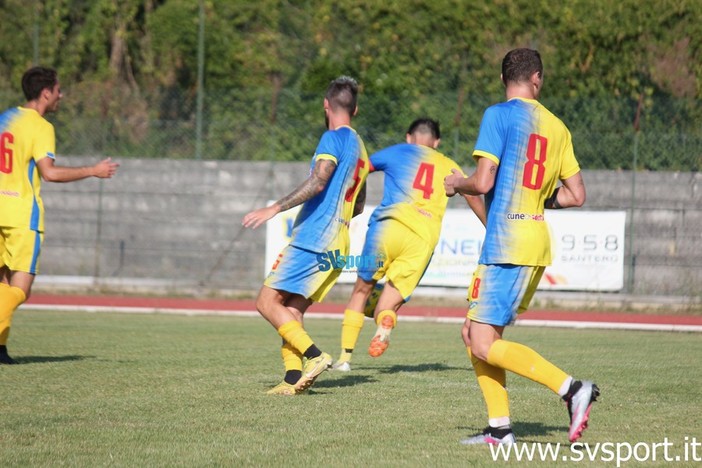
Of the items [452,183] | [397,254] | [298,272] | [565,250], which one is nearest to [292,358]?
[298,272]

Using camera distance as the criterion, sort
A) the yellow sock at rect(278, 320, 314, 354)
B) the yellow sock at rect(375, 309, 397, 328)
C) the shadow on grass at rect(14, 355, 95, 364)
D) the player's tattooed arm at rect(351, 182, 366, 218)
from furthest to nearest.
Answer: the shadow on grass at rect(14, 355, 95, 364)
the yellow sock at rect(375, 309, 397, 328)
the player's tattooed arm at rect(351, 182, 366, 218)
the yellow sock at rect(278, 320, 314, 354)

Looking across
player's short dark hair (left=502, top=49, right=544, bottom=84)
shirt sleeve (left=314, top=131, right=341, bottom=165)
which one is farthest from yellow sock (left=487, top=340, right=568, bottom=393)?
shirt sleeve (left=314, top=131, right=341, bottom=165)

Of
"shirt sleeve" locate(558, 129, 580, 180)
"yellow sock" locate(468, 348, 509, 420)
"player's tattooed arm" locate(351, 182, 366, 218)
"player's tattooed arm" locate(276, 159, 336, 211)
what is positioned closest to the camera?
"yellow sock" locate(468, 348, 509, 420)

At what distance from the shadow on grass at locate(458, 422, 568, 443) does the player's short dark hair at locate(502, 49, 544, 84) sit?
6.61ft

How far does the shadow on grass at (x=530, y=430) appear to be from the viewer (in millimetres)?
6320

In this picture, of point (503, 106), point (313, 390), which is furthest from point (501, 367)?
point (313, 390)

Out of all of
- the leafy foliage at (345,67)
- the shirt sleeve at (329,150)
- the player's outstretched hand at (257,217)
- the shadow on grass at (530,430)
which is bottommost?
the shadow on grass at (530,430)

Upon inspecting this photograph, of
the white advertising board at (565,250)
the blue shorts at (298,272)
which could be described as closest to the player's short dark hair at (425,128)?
the blue shorts at (298,272)

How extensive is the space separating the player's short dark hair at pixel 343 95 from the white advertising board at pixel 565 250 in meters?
10.2

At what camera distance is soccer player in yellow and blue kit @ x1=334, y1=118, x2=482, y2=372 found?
9.91 m

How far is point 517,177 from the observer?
19.5ft

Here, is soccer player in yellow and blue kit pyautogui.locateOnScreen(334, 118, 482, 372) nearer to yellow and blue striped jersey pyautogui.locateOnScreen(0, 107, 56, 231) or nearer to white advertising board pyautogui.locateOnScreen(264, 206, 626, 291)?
yellow and blue striped jersey pyautogui.locateOnScreen(0, 107, 56, 231)

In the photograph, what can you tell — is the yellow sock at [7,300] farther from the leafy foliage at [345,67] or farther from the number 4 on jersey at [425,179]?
the leafy foliage at [345,67]

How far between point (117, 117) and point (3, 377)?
13.7 metres
